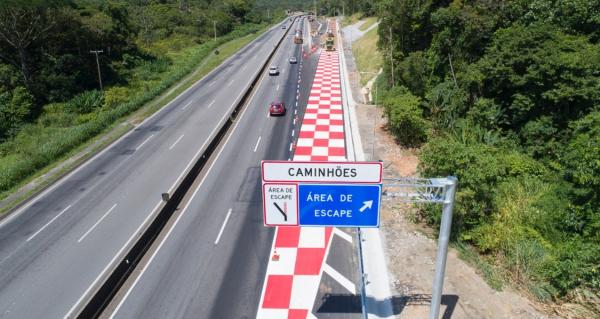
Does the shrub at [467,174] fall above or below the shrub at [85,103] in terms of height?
above

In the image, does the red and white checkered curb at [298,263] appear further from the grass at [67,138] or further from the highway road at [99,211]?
the grass at [67,138]

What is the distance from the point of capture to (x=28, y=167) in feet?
80.7

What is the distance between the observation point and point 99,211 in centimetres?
1930

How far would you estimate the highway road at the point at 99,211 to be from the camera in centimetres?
1409

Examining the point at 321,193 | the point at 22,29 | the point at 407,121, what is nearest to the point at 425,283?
the point at 321,193

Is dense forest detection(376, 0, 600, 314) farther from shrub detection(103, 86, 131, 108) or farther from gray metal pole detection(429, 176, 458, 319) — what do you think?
shrub detection(103, 86, 131, 108)

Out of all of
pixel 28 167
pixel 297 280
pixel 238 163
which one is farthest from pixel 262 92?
pixel 297 280

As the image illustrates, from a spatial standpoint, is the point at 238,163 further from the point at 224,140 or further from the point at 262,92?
the point at 262,92

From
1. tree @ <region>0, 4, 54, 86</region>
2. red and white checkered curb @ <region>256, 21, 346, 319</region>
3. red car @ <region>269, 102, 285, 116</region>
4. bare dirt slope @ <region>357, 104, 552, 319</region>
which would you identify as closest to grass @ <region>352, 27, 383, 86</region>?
red car @ <region>269, 102, 285, 116</region>

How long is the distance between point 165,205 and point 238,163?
21.9 ft

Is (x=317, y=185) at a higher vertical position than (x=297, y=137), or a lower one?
higher

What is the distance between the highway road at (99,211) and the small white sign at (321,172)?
656cm

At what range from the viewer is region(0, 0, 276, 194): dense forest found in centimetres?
3169

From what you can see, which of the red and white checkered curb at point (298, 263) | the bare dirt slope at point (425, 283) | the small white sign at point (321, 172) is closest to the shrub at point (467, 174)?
the bare dirt slope at point (425, 283)
